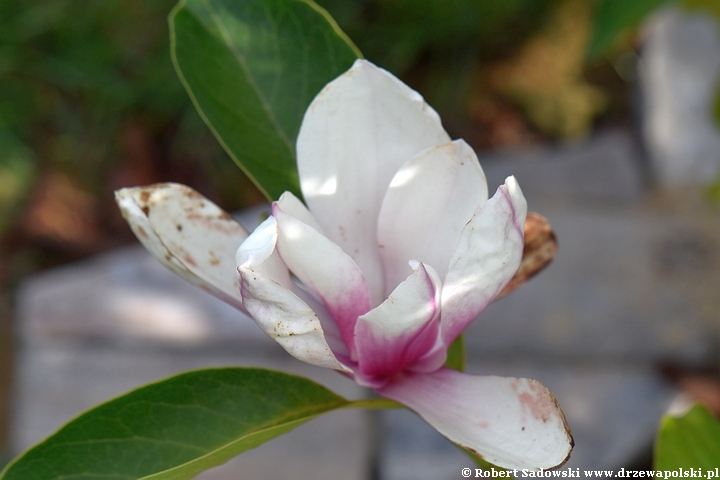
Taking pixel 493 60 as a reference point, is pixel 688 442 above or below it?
below

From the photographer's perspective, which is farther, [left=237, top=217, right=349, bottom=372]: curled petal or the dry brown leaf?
the dry brown leaf

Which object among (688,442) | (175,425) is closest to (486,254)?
(175,425)

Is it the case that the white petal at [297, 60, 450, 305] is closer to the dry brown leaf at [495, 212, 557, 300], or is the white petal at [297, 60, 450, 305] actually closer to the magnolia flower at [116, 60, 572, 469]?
the magnolia flower at [116, 60, 572, 469]

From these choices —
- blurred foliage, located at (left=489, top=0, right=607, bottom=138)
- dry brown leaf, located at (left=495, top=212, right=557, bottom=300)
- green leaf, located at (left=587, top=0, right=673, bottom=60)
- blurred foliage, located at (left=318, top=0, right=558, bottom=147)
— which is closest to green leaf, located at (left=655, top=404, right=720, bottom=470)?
dry brown leaf, located at (left=495, top=212, right=557, bottom=300)

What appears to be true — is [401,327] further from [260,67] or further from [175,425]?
[260,67]

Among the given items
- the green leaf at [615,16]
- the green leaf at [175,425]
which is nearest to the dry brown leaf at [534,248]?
the green leaf at [175,425]

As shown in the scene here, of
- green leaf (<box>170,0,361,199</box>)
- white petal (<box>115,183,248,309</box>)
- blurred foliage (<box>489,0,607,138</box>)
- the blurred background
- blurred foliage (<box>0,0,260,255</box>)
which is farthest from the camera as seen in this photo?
blurred foliage (<box>489,0,607,138</box>)
